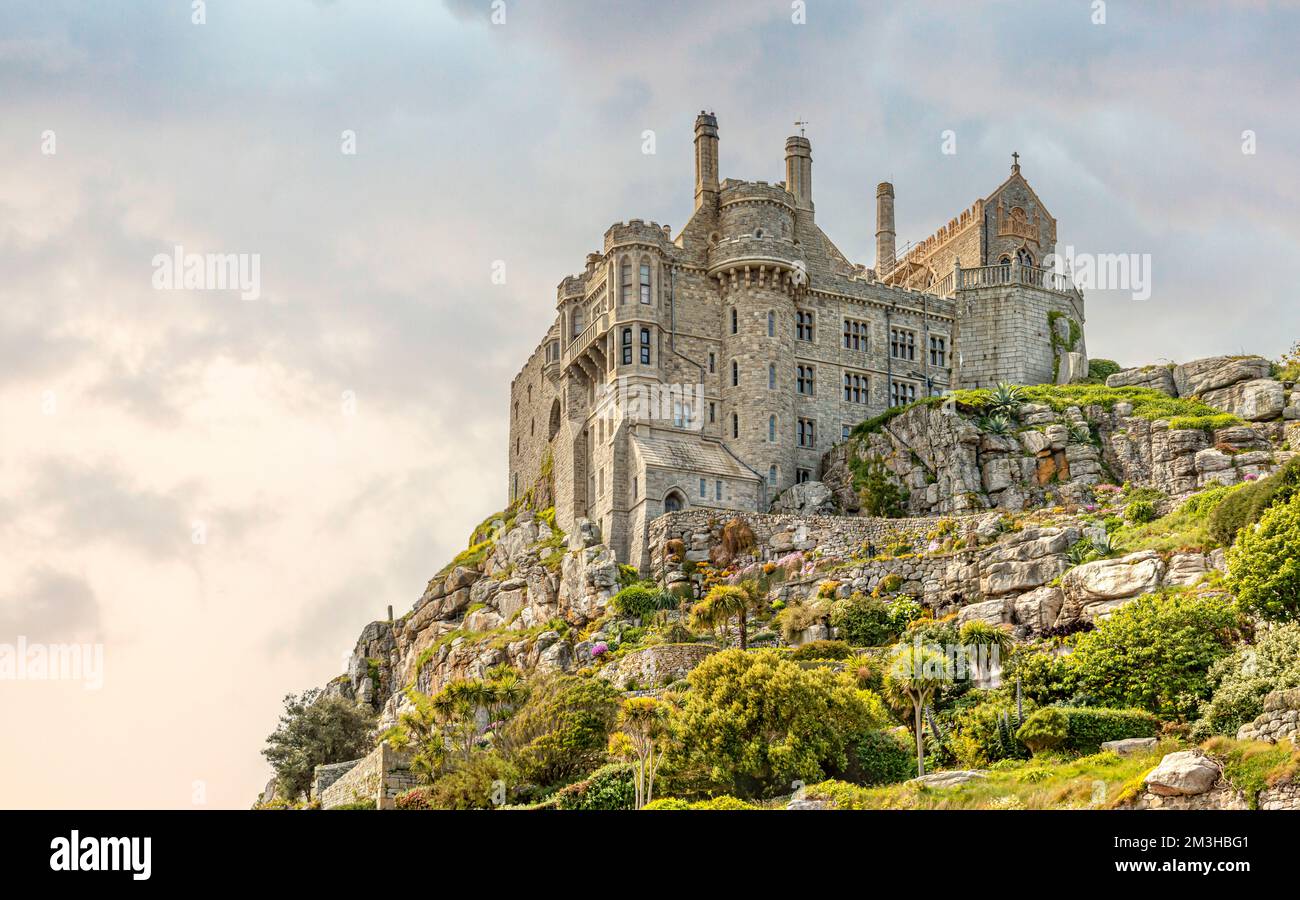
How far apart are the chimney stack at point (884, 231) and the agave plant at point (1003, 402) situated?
64.3 feet

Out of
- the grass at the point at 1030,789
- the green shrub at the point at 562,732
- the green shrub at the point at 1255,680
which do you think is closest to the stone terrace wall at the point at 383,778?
the green shrub at the point at 562,732

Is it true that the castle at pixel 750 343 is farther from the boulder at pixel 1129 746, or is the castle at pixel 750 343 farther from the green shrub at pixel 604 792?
the boulder at pixel 1129 746

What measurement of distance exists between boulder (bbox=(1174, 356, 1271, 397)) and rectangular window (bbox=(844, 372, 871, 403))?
16.7m

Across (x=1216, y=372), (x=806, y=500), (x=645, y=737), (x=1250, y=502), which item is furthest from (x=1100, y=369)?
(x=645, y=737)

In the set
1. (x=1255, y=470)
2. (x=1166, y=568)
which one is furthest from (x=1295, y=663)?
(x=1255, y=470)

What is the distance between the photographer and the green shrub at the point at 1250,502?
53750 millimetres

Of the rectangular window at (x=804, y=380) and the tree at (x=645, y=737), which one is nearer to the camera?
the tree at (x=645, y=737)

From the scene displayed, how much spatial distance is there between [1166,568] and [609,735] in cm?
2101

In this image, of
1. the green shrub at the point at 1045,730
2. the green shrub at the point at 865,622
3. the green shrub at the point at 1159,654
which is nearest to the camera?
the green shrub at the point at 1045,730

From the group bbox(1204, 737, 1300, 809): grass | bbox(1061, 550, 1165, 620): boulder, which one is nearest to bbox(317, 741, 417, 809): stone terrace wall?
bbox(1061, 550, 1165, 620): boulder

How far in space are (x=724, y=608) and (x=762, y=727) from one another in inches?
514

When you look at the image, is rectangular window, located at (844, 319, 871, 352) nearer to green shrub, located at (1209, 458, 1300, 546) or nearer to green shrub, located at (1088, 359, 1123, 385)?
green shrub, located at (1088, 359, 1123, 385)

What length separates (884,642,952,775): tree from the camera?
50688 millimetres
